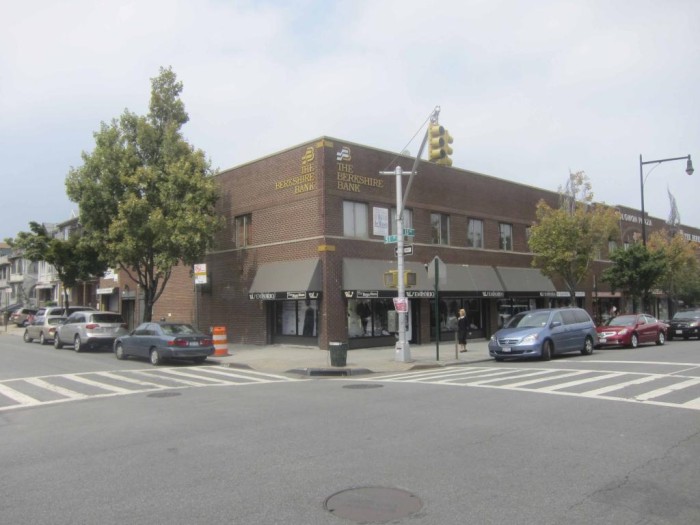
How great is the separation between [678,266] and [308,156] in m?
29.4

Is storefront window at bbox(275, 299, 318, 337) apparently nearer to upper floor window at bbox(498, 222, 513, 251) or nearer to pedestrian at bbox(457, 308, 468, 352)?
pedestrian at bbox(457, 308, 468, 352)

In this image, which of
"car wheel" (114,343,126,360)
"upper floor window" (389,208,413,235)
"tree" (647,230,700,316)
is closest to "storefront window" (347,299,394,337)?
"upper floor window" (389,208,413,235)

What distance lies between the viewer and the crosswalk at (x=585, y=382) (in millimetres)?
10523

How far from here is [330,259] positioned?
23.0m

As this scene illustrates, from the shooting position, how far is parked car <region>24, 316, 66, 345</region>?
92.6 ft

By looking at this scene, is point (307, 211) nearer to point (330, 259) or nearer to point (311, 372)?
point (330, 259)

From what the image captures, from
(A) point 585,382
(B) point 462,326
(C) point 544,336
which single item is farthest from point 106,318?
(A) point 585,382

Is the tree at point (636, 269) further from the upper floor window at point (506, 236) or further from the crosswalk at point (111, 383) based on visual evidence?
the crosswalk at point (111, 383)

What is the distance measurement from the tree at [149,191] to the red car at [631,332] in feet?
54.9

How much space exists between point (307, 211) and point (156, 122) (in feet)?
27.9

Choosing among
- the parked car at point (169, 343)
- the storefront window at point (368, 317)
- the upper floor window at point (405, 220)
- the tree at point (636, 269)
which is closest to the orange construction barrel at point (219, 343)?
the parked car at point (169, 343)

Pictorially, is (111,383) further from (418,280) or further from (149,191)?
(418,280)

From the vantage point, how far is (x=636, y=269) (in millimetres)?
32906

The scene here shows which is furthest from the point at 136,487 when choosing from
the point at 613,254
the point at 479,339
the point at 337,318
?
the point at 613,254
